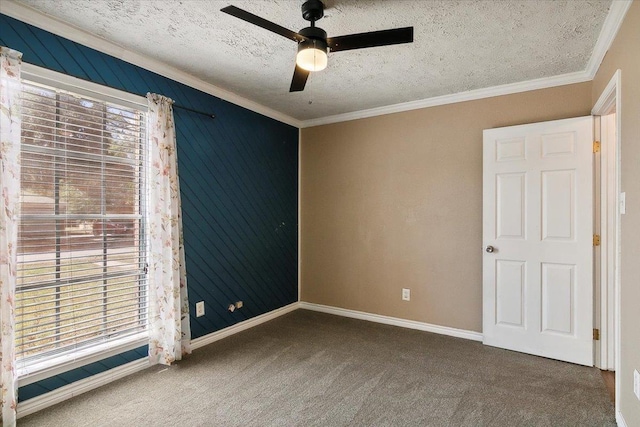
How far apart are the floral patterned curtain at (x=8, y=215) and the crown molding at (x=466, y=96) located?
303 centimetres

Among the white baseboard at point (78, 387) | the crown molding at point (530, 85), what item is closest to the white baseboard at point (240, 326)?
the white baseboard at point (78, 387)

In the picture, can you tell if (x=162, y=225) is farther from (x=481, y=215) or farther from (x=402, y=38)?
(x=481, y=215)

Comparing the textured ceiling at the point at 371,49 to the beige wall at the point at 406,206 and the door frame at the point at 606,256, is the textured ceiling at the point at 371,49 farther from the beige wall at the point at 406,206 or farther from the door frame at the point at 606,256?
the door frame at the point at 606,256

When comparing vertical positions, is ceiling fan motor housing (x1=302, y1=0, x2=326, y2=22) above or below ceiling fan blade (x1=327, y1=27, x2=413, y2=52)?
above

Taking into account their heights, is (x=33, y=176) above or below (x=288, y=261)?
above

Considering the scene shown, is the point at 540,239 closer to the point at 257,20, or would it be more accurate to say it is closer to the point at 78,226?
the point at 257,20

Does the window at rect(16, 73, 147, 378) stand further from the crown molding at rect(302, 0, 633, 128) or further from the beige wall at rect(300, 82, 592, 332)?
the crown molding at rect(302, 0, 633, 128)

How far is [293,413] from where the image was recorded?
85.4 inches

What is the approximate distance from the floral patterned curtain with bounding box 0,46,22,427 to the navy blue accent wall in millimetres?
159

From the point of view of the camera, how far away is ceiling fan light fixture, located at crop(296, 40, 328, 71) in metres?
1.88

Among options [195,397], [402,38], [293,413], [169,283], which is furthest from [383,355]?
[402,38]

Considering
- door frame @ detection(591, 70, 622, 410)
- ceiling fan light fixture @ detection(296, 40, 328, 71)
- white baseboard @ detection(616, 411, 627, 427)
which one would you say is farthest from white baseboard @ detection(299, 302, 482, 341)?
ceiling fan light fixture @ detection(296, 40, 328, 71)

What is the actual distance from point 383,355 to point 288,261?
1795 millimetres

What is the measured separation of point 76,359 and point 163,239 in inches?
39.0
